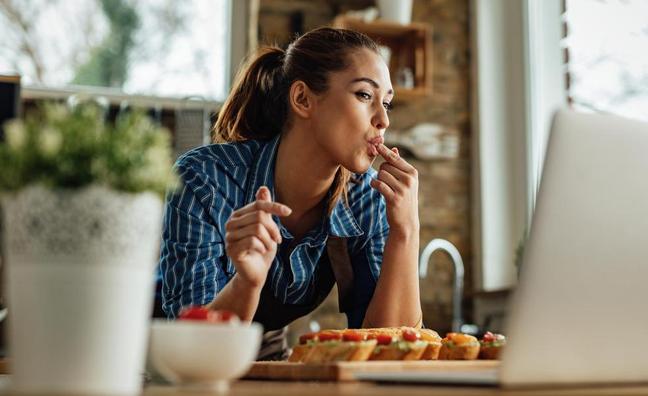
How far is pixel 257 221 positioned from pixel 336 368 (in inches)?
13.1

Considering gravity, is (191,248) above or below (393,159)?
below

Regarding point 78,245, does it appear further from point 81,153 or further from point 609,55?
point 609,55

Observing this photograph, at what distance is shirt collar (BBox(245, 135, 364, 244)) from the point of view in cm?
203

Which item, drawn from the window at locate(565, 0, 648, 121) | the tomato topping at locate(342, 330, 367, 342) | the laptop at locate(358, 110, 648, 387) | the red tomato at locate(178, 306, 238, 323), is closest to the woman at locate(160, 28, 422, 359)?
the tomato topping at locate(342, 330, 367, 342)

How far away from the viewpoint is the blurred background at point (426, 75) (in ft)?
13.4

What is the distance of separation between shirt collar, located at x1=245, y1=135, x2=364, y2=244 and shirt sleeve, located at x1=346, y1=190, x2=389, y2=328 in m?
0.06

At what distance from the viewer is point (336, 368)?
1051mm

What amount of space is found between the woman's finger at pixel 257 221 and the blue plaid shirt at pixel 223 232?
1.34 ft

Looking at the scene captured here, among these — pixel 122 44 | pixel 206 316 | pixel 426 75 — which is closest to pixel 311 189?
pixel 206 316

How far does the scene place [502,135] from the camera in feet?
14.2

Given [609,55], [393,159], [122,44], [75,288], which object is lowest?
[75,288]

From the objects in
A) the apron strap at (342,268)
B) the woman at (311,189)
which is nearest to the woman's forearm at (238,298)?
the woman at (311,189)

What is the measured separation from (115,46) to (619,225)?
149 inches

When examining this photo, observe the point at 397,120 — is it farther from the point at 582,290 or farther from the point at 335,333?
the point at 582,290
